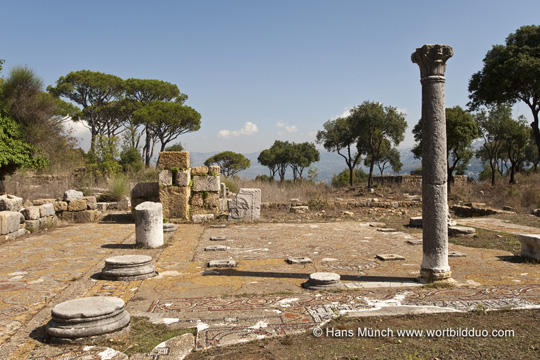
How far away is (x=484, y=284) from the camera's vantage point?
558 cm

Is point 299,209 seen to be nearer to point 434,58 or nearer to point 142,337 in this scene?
point 434,58

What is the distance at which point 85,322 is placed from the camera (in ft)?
12.5

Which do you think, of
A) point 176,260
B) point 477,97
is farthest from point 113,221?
point 477,97

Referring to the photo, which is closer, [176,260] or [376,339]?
[376,339]

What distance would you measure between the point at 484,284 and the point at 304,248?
366 centimetres

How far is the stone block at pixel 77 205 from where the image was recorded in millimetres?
12758

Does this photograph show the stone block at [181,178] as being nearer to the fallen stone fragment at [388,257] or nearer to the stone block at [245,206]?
the stone block at [245,206]

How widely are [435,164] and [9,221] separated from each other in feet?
28.9

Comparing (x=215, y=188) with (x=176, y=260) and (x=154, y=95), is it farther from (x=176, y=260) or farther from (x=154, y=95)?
(x=154, y=95)

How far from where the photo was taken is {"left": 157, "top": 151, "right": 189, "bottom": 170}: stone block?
489 inches

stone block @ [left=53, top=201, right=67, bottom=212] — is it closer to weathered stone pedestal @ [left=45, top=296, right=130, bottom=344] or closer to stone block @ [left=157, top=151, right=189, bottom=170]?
stone block @ [left=157, top=151, right=189, bottom=170]

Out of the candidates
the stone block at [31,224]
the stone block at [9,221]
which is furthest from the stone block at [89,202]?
the stone block at [9,221]

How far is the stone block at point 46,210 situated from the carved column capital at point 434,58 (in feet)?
32.9

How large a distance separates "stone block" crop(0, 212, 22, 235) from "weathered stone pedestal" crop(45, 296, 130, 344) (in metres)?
6.32
